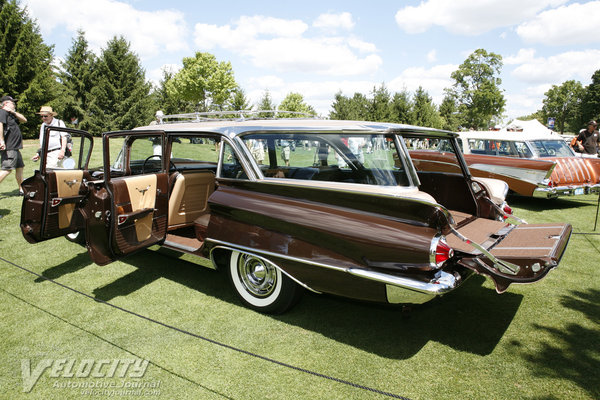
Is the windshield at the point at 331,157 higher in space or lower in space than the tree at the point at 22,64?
lower

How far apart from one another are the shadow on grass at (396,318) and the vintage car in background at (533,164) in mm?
4377

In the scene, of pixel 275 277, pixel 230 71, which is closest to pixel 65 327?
pixel 275 277

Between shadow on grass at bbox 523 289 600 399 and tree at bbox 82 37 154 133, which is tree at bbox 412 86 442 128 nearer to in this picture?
tree at bbox 82 37 154 133

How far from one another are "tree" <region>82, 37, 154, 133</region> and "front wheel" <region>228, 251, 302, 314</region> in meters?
32.3

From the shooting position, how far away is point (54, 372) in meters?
2.78

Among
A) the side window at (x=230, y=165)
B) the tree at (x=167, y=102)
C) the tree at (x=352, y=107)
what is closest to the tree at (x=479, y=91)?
the tree at (x=352, y=107)

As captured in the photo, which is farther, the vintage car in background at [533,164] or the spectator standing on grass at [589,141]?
the spectator standing on grass at [589,141]

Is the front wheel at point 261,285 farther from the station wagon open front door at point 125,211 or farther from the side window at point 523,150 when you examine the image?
the side window at point 523,150

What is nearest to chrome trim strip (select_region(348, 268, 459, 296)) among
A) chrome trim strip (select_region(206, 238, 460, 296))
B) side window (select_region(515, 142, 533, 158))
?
chrome trim strip (select_region(206, 238, 460, 296))

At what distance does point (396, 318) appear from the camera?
3570mm

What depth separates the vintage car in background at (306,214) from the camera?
9.18 feet

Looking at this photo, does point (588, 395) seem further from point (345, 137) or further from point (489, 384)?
point (345, 137)

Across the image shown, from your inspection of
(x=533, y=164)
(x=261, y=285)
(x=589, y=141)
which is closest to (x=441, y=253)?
(x=261, y=285)

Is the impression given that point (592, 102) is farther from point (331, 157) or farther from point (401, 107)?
point (331, 157)
